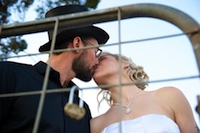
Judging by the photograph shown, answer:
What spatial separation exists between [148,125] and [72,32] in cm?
67

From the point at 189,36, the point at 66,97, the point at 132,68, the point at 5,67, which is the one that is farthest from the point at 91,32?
the point at 189,36

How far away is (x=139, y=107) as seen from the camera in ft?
5.51

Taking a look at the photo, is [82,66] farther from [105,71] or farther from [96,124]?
[96,124]

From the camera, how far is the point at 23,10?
464cm

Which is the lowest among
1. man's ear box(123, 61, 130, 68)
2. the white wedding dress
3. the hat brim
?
the white wedding dress

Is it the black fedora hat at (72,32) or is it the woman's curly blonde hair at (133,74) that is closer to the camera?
the black fedora hat at (72,32)

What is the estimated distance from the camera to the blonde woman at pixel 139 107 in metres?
1.49

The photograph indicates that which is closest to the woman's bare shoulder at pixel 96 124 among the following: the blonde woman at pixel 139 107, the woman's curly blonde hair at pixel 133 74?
the blonde woman at pixel 139 107

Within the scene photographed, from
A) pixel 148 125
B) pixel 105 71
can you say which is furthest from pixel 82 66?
pixel 148 125

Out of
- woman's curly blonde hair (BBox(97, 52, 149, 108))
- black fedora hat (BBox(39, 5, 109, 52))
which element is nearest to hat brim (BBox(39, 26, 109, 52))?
black fedora hat (BBox(39, 5, 109, 52))

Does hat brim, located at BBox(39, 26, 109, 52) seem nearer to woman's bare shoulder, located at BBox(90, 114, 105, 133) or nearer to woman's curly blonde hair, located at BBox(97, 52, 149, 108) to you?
woman's curly blonde hair, located at BBox(97, 52, 149, 108)

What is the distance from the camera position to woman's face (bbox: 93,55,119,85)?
5.88ft

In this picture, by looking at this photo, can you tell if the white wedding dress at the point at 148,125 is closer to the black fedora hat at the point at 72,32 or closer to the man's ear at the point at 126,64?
the man's ear at the point at 126,64

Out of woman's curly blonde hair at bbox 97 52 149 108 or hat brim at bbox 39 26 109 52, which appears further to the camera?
woman's curly blonde hair at bbox 97 52 149 108
